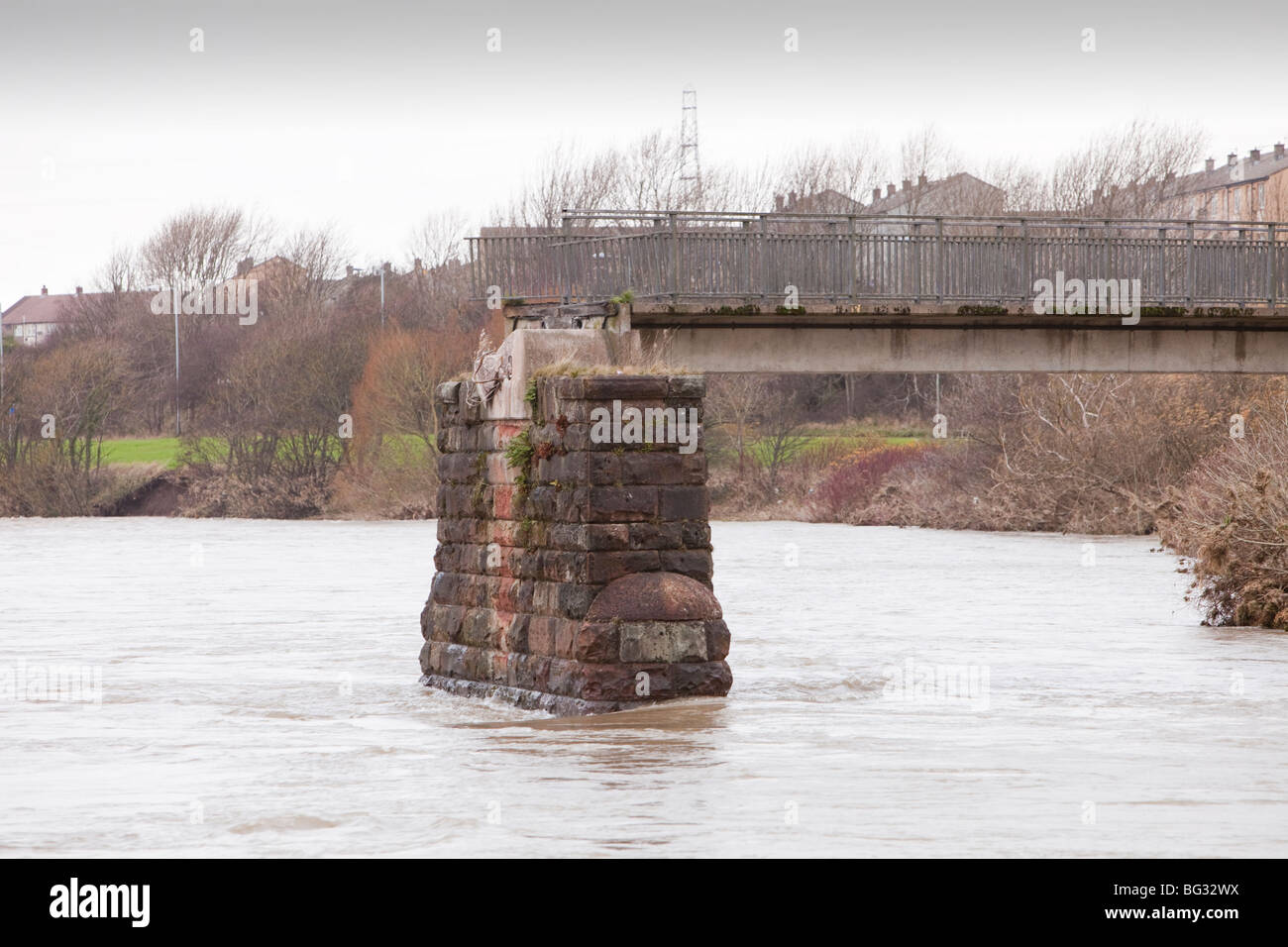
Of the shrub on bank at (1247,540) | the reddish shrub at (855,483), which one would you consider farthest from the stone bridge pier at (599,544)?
the reddish shrub at (855,483)

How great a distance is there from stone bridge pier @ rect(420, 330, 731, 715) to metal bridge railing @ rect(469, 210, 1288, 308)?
9.90 metres

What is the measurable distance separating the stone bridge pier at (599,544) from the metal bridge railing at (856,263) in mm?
9902

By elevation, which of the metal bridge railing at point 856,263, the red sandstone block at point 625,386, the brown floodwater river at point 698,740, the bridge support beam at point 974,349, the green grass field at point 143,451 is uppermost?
the metal bridge railing at point 856,263

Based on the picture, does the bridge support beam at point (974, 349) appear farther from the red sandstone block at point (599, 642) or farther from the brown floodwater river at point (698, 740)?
the red sandstone block at point (599, 642)

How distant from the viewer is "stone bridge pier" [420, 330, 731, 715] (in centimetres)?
1633

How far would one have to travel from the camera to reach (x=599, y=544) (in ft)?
53.8

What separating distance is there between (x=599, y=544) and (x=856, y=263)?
48.7ft

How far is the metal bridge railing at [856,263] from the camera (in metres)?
28.7

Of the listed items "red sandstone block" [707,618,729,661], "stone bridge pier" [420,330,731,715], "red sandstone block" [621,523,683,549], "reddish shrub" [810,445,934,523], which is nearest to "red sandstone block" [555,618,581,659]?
"stone bridge pier" [420,330,731,715]

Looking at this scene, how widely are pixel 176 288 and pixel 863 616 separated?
2669 inches

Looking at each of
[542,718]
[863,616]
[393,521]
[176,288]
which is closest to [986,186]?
[393,521]

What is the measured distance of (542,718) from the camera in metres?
16.6

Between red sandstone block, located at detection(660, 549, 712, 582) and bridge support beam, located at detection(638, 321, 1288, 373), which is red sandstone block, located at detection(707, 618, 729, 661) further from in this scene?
bridge support beam, located at detection(638, 321, 1288, 373)

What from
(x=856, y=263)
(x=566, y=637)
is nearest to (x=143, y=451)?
(x=856, y=263)
